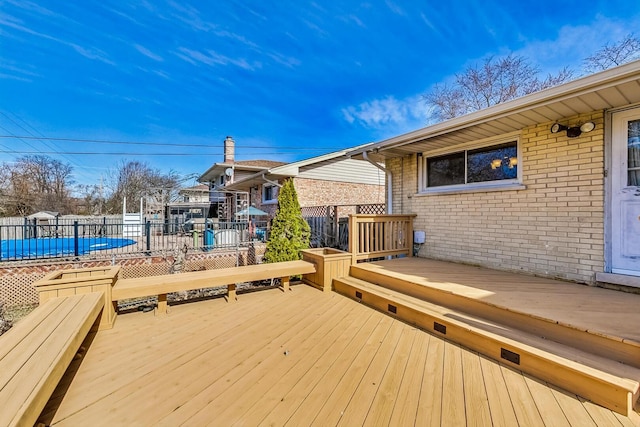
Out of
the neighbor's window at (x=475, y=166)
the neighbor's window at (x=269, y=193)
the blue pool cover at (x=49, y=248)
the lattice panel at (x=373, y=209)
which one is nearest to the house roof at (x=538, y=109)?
the neighbor's window at (x=475, y=166)

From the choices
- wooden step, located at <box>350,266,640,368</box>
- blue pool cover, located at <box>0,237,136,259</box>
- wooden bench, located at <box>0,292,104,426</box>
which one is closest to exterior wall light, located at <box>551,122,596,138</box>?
wooden step, located at <box>350,266,640,368</box>

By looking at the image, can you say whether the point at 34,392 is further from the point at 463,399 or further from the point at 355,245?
the point at 355,245

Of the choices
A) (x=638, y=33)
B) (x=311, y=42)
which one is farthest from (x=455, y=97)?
(x=311, y=42)

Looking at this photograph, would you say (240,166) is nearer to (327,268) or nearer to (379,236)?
(379,236)

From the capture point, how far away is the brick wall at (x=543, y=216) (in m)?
3.43

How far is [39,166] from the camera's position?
72.2ft

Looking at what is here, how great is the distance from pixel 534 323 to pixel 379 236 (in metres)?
2.89

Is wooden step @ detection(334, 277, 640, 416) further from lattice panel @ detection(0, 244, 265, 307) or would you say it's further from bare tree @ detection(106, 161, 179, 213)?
bare tree @ detection(106, 161, 179, 213)

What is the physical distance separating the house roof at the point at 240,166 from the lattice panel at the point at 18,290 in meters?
10.3

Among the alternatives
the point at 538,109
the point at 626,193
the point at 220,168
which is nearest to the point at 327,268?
the point at 538,109

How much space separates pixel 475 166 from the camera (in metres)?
4.82

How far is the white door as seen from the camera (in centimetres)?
315

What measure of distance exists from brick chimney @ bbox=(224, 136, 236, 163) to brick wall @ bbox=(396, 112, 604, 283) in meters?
16.0

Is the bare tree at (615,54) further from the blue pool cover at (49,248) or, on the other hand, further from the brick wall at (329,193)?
the blue pool cover at (49,248)
